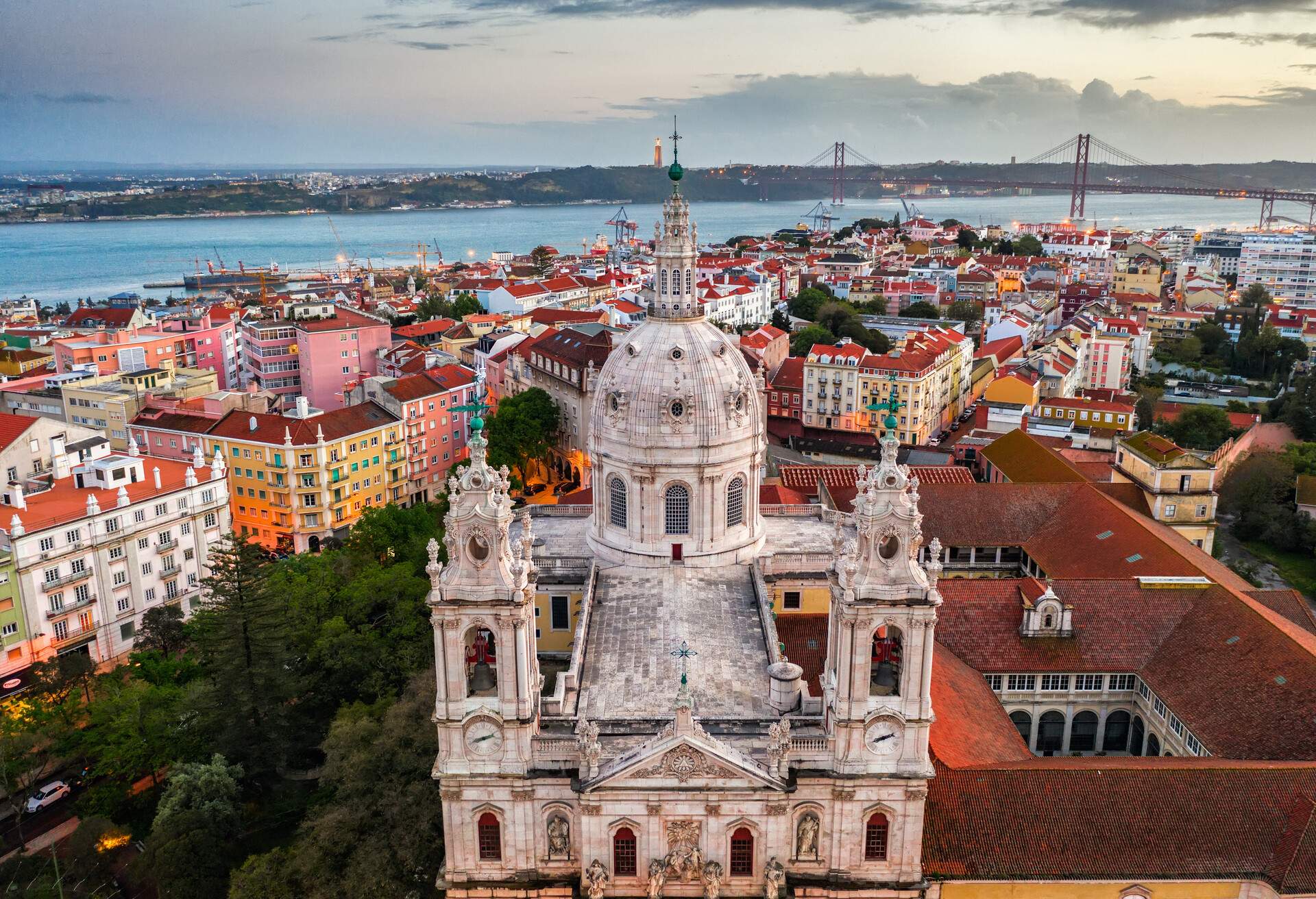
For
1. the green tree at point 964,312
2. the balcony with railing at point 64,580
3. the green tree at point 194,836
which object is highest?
the green tree at point 964,312

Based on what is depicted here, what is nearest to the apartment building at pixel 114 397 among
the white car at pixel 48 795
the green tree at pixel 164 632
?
the green tree at pixel 164 632

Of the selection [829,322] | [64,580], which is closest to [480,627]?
[64,580]

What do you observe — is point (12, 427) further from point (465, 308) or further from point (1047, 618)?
point (465, 308)

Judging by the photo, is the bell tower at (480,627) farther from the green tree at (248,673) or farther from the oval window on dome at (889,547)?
the green tree at (248,673)

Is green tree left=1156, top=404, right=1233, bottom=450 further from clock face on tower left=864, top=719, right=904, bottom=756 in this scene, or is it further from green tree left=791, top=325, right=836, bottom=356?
clock face on tower left=864, top=719, right=904, bottom=756

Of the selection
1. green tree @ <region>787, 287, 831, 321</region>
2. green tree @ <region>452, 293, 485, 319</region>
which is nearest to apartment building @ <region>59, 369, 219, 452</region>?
green tree @ <region>452, 293, 485, 319</region>

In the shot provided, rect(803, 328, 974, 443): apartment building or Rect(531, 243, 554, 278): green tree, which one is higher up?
Rect(531, 243, 554, 278): green tree
